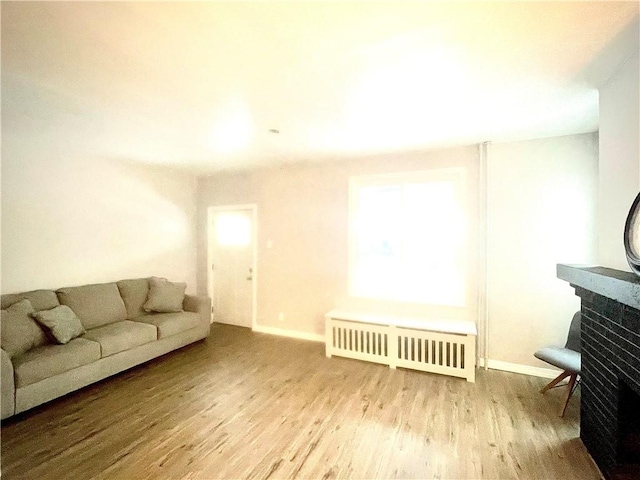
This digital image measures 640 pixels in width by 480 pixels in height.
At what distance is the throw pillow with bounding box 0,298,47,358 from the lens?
246 centimetres

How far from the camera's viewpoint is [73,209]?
3.53 m

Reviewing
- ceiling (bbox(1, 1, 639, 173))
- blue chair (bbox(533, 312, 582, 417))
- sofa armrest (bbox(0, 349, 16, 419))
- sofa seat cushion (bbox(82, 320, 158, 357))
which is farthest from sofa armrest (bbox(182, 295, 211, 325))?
blue chair (bbox(533, 312, 582, 417))

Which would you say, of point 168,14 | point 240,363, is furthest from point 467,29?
point 240,363

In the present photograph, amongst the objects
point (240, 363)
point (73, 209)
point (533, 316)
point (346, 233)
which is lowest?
point (240, 363)

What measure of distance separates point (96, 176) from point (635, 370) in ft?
16.9

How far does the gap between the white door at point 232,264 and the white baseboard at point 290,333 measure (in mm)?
227

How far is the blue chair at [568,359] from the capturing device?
2.36 metres

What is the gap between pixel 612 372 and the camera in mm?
1674

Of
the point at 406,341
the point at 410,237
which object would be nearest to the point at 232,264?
the point at 410,237

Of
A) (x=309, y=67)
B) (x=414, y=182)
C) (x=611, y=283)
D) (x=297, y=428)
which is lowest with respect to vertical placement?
(x=297, y=428)

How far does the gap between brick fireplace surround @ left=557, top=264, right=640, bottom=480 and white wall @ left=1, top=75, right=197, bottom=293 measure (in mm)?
3774

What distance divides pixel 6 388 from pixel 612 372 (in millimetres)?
4057

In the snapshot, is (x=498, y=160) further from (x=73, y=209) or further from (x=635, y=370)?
(x=73, y=209)

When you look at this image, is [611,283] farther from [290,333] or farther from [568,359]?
[290,333]
